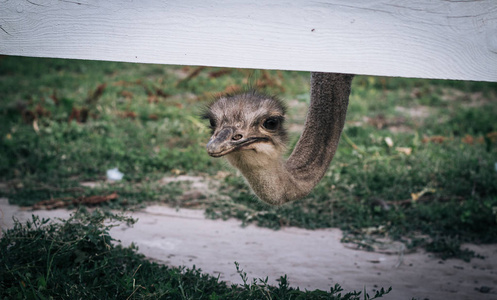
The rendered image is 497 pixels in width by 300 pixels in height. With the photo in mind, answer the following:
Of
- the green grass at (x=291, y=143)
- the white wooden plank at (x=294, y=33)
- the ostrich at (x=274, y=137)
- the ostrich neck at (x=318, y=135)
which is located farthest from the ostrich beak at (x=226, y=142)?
the green grass at (x=291, y=143)

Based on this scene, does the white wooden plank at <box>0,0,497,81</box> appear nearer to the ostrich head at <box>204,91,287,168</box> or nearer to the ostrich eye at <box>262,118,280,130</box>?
the ostrich head at <box>204,91,287,168</box>

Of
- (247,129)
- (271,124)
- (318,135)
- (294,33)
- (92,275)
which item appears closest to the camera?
(294,33)

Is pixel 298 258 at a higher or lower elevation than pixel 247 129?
lower

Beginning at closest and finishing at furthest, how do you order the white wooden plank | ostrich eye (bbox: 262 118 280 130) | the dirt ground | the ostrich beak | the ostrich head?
the white wooden plank, the ostrich beak, the ostrich head, ostrich eye (bbox: 262 118 280 130), the dirt ground

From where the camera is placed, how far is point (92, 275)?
278 cm

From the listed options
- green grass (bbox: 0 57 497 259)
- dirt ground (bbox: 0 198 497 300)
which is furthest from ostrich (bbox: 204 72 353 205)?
dirt ground (bbox: 0 198 497 300)

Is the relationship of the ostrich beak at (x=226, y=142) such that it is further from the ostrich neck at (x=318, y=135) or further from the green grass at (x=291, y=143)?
the green grass at (x=291, y=143)

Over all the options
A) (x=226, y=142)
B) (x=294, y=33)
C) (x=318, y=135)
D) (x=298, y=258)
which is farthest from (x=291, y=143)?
(x=294, y=33)

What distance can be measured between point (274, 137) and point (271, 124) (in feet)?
0.22

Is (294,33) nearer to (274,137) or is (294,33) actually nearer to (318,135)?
(274,137)

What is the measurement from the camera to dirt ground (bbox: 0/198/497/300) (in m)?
3.28

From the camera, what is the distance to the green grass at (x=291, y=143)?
4.30 m

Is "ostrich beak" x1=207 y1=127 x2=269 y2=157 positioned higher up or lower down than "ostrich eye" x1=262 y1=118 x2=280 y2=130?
lower down

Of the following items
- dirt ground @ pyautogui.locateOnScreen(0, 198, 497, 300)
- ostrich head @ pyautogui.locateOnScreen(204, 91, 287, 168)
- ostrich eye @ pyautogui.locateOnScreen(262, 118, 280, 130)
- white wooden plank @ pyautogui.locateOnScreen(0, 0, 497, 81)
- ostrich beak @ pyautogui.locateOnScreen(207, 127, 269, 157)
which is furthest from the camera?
dirt ground @ pyautogui.locateOnScreen(0, 198, 497, 300)
